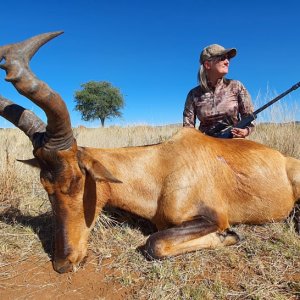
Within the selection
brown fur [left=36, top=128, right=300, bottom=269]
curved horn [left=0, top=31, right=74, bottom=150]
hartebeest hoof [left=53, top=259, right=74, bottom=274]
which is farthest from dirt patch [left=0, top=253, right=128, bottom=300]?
curved horn [left=0, top=31, right=74, bottom=150]

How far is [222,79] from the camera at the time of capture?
6.73m

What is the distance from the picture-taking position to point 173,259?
148 inches

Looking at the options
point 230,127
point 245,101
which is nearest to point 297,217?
point 230,127

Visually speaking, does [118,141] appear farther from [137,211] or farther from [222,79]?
[137,211]

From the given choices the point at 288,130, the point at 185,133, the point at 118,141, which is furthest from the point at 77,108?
the point at 185,133

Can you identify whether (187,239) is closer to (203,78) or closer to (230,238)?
(230,238)

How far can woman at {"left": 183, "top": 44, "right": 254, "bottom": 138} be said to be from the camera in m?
6.54

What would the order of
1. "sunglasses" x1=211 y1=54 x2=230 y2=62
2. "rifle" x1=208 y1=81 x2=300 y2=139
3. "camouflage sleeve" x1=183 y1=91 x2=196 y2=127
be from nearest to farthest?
"rifle" x1=208 y1=81 x2=300 y2=139
"sunglasses" x1=211 y1=54 x2=230 y2=62
"camouflage sleeve" x1=183 y1=91 x2=196 y2=127

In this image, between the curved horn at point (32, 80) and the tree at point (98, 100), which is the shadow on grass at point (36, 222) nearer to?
the curved horn at point (32, 80)

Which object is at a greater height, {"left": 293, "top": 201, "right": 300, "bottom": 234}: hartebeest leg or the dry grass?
{"left": 293, "top": 201, "right": 300, "bottom": 234}: hartebeest leg

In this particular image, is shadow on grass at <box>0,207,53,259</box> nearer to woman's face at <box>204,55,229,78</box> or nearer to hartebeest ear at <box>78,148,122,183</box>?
hartebeest ear at <box>78,148,122,183</box>

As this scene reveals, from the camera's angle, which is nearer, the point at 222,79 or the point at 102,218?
the point at 102,218

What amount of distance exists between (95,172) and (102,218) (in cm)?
104

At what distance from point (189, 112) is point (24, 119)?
3.66 m
